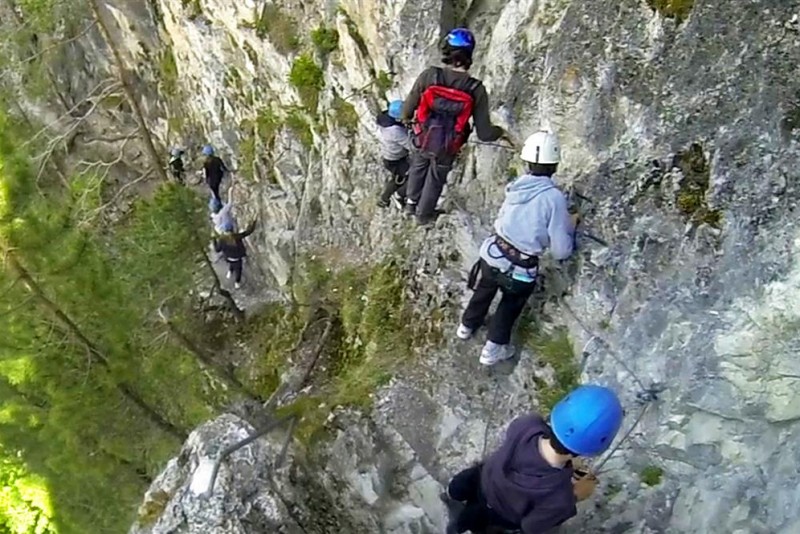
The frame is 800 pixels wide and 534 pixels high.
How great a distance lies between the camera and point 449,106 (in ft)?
23.1

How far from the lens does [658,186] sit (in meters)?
6.32

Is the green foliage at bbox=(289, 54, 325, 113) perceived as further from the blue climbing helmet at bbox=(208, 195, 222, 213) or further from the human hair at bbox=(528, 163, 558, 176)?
the human hair at bbox=(528, 163, 558, 176)

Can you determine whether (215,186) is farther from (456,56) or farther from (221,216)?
(456,56)

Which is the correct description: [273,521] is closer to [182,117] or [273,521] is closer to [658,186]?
[658,186]

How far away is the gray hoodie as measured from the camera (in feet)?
20.1

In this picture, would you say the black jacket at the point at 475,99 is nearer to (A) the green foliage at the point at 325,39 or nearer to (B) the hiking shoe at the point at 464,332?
(B) the hiking shoe at the point at 464,332

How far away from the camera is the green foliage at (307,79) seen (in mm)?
11930

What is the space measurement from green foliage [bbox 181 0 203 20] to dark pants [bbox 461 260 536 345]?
9.31 m

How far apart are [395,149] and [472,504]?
14.5 ft

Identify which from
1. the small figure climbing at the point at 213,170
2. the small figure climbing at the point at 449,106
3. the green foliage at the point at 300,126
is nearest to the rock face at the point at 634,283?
the small figure climbing at the point at 449,106

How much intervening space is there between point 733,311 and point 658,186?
3.81 ft

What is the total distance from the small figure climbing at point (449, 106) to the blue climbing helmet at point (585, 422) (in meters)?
3.01

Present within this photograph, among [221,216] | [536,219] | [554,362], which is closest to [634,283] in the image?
[536,219]

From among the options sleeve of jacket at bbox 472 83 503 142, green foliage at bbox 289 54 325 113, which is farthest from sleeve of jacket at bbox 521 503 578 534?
green foliage at bbox 289 54 325 113
